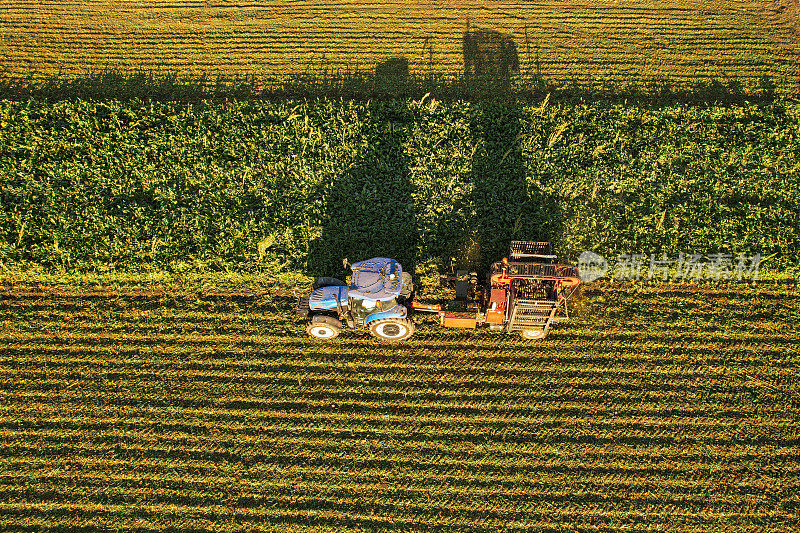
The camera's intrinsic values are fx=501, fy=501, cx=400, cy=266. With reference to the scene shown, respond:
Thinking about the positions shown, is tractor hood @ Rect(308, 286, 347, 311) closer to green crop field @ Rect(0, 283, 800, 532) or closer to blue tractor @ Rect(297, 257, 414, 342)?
blue tractor @ Rect(297, 257, 414, 342)

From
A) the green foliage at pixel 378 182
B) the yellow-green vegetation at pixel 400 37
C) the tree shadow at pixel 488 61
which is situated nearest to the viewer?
the green foliage at pixel 378 182

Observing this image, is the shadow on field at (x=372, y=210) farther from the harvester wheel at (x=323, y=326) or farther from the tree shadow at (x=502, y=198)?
the tree shadow at (x=502, y=198)

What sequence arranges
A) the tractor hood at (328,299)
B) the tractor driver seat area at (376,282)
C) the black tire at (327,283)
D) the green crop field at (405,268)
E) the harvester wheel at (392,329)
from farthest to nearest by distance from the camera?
the black tire at (327,283)
the tractor hood at (328,299)
the harvester wheel at (392,329)
the tractor driver seat area at (376,282)
the green crop field at (405,268)

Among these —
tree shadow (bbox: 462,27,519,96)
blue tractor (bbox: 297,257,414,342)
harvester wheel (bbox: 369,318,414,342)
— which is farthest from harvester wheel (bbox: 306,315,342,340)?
tree shadow (bbox: 462,27,519,96)

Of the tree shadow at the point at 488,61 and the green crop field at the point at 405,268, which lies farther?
the tree shadow at the point at 488,61

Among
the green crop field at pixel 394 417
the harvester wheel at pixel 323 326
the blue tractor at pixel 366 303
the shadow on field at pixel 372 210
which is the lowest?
the green crop field at pixel 394 417

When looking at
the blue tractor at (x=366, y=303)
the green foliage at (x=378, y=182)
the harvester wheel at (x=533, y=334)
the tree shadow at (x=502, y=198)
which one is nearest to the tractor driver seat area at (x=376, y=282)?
the blue tractor at (x=366, y=303)

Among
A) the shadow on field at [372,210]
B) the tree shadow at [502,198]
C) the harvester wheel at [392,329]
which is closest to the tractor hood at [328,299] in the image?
the harvester wheel at [392,329]

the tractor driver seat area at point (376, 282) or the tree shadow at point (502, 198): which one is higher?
the tree shadow at point (502, 198)
